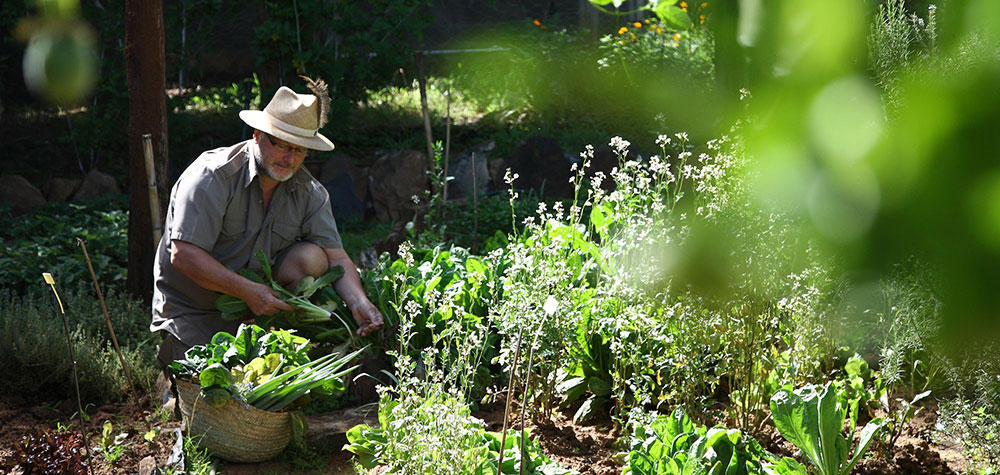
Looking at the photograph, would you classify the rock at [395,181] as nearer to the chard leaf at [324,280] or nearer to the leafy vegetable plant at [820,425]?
the chard leaf at [324,280]

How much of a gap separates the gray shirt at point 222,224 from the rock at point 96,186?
521 centimetres

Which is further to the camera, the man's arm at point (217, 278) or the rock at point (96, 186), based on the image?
the rock at point (96, 186)

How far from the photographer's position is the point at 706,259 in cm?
41

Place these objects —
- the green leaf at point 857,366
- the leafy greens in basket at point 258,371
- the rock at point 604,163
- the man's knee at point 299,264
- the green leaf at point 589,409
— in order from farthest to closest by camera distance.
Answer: the rock at point 604,163
the man's knee at point 299,264
the green leaf at point 589,409
the green leaf at point 857,366
the leafy greens in basket at point 258,371

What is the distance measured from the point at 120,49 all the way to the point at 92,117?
75 centimetres

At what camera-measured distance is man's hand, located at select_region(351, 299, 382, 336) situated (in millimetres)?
3811

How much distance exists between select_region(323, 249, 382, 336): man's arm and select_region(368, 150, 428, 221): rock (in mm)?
3946

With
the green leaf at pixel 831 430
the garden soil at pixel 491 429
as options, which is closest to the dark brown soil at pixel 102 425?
the garden soil at pixel 491 429

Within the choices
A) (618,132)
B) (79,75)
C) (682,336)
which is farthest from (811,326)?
(618,132)

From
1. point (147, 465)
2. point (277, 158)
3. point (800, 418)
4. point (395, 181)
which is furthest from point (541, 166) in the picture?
point (800, 418)

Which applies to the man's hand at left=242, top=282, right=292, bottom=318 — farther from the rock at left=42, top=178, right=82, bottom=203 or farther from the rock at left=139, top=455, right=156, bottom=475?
the rock at left=42, top=178, right=82, bottom=203

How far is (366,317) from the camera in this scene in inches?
155

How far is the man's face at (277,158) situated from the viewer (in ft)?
12.6

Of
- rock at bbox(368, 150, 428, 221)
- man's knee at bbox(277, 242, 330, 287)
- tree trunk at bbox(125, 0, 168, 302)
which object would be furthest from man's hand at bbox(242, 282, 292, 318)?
rock at bbox(368, 150, 428, 221)
